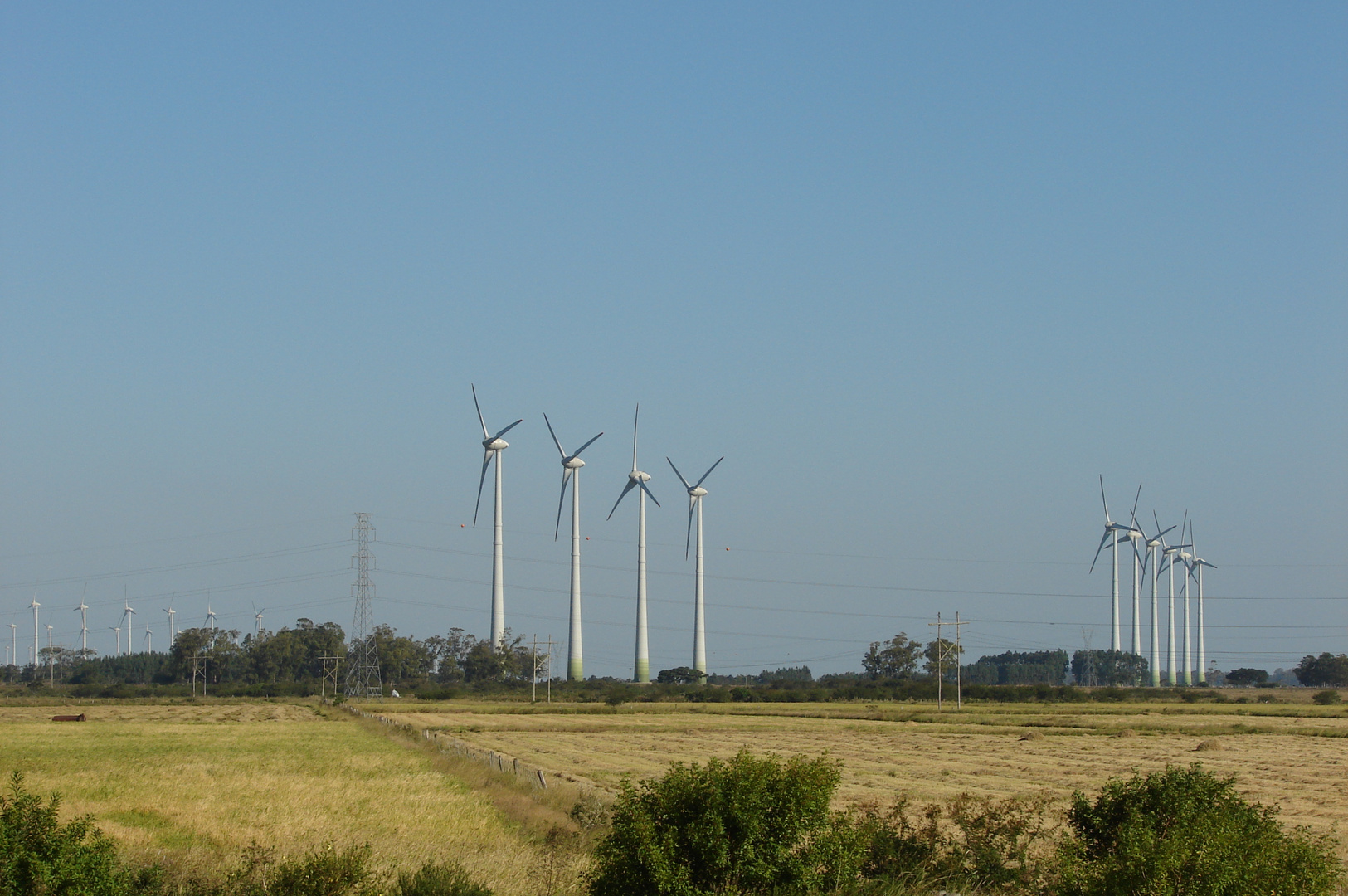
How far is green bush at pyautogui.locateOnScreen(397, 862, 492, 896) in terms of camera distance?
1623 cm

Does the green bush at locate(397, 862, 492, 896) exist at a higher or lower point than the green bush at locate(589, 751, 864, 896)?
lower

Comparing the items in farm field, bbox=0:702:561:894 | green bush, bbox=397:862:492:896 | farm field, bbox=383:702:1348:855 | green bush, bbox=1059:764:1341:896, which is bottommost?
farm field, bbox=383:702:1348:855

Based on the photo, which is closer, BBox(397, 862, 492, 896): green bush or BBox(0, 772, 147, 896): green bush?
BBox(0, 772, 147, 896): green bush

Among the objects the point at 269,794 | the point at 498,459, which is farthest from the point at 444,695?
the point at 269,794

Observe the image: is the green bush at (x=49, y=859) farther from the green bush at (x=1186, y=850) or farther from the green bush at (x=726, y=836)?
the green bush at (x=1186, y=850)

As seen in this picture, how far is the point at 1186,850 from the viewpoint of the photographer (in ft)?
46.7

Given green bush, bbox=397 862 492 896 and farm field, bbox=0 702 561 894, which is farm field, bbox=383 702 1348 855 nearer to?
farm field, bbox=0 702 561 894

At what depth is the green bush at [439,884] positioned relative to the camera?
16.2m

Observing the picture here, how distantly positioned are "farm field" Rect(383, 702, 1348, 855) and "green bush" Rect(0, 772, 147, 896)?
50.8ft

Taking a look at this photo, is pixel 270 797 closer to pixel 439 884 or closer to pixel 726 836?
pixel 439 884

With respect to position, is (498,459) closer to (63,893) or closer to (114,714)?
→ (114,714)

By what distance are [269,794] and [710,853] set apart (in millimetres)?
28656

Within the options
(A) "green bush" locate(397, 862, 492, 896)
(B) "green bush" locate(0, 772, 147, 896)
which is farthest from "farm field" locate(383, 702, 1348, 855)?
(B) "green bush" locate(0, 772, 147, 896)

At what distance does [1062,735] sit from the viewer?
271ft
